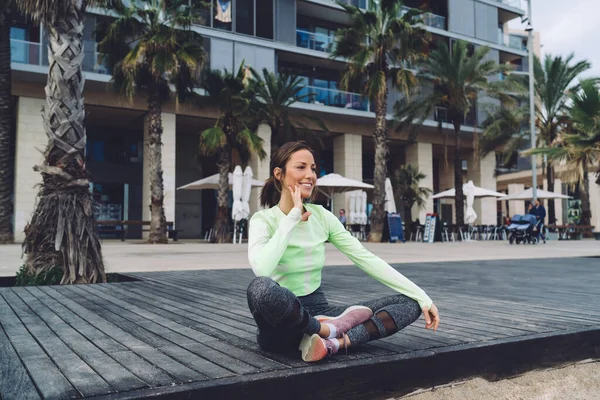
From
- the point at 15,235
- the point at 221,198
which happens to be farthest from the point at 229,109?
the point at 15,235

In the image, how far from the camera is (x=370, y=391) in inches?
97.8

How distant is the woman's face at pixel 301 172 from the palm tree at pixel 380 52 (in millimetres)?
19377

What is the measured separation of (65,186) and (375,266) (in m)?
5.09

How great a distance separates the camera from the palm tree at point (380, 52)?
69.5ft

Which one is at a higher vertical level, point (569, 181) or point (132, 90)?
point (132, 90)

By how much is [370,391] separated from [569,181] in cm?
1984

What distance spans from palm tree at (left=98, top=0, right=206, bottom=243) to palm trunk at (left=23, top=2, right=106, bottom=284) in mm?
11181

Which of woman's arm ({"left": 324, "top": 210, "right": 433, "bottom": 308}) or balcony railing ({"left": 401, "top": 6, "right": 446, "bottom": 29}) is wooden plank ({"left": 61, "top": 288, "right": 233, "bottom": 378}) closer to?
woman's arm ({"left": 324, "top": 210, "right": 433, "bottom": 308})

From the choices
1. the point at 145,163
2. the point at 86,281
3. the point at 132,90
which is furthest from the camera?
the point at 145,163

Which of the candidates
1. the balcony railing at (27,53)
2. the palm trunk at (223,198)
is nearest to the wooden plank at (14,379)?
the palm trunk at (223,198)

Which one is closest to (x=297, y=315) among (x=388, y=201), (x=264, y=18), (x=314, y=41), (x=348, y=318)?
(x=348, y=318)

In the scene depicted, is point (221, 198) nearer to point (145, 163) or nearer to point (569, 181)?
point (145, 163)

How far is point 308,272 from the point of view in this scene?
106 inches

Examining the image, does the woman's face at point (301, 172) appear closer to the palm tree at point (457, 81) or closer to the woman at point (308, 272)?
the woman at point (308, 272)
